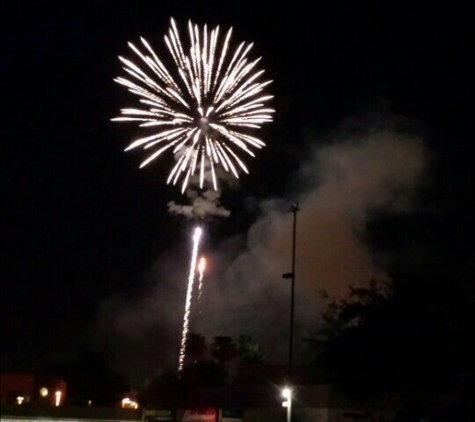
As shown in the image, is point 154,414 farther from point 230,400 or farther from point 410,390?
point 410,390

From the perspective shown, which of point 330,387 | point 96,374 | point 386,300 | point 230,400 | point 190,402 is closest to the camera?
point 386,300

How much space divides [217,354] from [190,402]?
95.3 feet

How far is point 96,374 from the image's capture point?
104m

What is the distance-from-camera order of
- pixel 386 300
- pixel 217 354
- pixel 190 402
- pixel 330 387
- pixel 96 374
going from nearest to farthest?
pixel 386 300
pixel 330 387
pixel 190 402
pixel 217 354
pixel 96 374

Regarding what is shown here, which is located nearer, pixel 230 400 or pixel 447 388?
pixel 447 388

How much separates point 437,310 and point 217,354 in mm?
50064

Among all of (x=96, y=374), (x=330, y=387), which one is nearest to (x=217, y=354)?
(x=96, y=374)

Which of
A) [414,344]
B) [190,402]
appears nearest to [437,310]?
[414,344]

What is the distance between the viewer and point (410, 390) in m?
43.8

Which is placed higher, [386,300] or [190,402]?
[386,300]

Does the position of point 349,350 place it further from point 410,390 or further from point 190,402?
point 190,402

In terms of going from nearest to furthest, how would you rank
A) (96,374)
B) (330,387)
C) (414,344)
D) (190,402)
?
(414,344) → (330,387) → (190,402) → (96,374)

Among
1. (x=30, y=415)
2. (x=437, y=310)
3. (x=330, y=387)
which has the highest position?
(x=437, y=310)

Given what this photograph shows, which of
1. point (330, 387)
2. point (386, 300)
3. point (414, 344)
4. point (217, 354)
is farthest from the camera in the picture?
point (217, 354)
